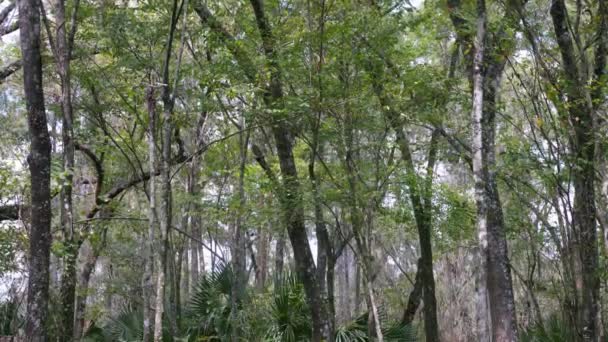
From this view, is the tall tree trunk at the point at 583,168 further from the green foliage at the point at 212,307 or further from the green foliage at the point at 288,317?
the green foliage at the point at 212,307

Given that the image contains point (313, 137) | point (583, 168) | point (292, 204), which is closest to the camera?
point (583, 168)

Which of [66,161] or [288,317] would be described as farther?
[288,317]

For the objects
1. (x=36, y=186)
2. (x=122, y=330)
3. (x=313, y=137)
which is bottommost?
(x=122, y=330)

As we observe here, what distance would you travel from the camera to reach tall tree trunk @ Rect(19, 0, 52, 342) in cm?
583

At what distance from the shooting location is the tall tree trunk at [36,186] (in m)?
5.83

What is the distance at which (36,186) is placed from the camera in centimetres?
598

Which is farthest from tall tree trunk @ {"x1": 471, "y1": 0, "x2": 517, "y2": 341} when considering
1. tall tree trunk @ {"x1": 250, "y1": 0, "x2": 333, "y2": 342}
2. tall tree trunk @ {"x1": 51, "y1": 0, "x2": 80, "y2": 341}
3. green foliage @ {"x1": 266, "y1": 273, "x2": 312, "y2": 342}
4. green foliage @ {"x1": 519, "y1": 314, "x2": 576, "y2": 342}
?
tall tree trunk @ {"x1": 51, "y1": 0, "x2": 80, "y2": 341}

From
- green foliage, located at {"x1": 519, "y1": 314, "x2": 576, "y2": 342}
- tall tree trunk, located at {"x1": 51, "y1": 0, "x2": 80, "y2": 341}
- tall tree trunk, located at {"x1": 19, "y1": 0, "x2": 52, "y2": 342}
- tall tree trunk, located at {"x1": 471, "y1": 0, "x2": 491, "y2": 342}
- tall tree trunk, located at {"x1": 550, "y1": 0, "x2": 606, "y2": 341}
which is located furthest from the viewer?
green foliage, located at {"x1": 519, "y1": 314, "x2": 576, "y2": 342}

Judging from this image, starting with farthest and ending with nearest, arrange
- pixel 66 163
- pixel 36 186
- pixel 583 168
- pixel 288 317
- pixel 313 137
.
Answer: pixel 288 317 < pixel 313 137 < pixel 66 163 < pixel 583 168 < pixel 36 186

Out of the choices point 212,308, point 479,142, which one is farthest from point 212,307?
point 479,142

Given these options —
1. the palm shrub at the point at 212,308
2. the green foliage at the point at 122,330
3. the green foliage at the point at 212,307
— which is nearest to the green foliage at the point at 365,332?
the palm shrub at the point at 212,308

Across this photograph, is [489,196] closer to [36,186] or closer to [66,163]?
[36,186]

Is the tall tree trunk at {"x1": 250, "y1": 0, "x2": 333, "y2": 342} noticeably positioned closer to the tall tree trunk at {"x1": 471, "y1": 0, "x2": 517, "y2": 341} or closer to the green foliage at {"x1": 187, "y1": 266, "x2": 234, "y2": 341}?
the green foliage at {"x1": 187, "y1": 266, "x2": 234, "y2": 341}

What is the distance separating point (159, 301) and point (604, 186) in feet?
18.1
